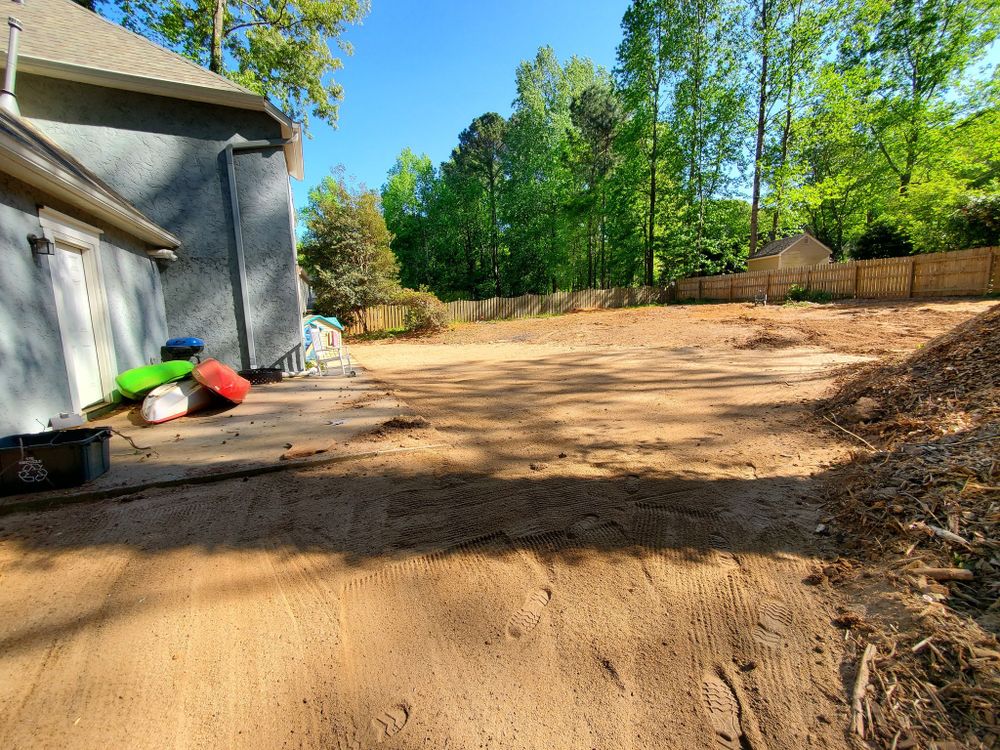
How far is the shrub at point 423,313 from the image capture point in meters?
19.7

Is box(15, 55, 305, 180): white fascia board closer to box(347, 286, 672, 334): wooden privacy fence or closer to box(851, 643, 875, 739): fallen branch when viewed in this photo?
box(851, 643, 875, 739): fallen branch

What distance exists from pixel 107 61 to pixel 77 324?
4.45m

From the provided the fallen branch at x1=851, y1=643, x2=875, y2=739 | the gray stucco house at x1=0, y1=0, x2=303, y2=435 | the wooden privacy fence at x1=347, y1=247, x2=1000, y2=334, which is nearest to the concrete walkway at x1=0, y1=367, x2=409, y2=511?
the gray stucco house at x1=0, y1=0, x2=303, y2=435

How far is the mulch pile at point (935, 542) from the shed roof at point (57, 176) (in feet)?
22.3

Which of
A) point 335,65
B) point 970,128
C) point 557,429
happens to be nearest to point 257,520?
point 557,429

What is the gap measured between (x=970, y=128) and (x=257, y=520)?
33.5 meters

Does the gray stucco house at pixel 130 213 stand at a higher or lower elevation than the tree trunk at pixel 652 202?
lower

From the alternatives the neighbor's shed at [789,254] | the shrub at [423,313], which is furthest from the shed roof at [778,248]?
the shrub at [423,313]

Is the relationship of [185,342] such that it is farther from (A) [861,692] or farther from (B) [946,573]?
(B) [946,573]

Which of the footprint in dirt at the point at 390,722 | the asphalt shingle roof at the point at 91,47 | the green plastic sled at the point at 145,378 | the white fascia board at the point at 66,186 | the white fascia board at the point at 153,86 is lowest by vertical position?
the footprint in dirt at the point at 390,722

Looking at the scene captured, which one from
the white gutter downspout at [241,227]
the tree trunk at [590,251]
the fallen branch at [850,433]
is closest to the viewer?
the fallen branch at [850,433]

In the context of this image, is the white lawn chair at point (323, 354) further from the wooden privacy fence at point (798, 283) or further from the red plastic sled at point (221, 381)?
the wooden privacy fence at point (798, 283)

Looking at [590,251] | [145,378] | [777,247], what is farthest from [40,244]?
[590,251]

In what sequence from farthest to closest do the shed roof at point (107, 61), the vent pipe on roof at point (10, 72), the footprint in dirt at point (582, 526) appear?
the shed roof at point (107, 61) < the vent pipe on roof at point (10, 72) < the footprint in dirt at point (582, 526)
